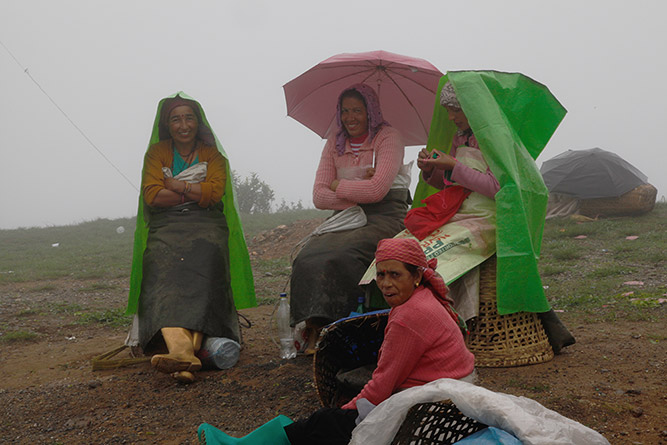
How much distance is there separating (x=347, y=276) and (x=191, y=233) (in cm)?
142

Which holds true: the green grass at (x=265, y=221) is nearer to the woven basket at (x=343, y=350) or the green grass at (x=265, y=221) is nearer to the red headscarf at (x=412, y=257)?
the woven basket at (x=343, y=350)

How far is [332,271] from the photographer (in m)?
4.28

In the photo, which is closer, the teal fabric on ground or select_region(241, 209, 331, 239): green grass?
the teal fabric on ground

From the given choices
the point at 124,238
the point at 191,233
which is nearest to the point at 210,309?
the point at 191,233

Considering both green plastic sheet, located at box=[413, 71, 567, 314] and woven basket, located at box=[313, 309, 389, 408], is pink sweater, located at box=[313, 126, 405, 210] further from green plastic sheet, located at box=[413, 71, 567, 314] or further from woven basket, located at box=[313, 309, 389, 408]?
woven basket, located at box=[313, 309, 389, 408]

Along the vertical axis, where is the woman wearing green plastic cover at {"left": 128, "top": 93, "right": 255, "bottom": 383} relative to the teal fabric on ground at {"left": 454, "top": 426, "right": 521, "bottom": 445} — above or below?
above

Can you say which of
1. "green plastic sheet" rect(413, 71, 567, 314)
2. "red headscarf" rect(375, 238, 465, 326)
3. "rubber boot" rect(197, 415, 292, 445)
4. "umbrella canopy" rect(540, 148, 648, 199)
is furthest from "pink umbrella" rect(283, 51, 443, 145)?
"umbrella canopy" rect(540, 148, 648, 199)

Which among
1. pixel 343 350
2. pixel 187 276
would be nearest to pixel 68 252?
pixel 187 276

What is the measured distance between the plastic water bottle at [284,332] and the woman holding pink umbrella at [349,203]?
11.3 inches

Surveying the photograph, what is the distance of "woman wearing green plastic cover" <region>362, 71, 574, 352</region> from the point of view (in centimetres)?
381

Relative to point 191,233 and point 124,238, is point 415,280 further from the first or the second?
point 124,238

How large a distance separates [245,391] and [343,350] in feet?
2.84

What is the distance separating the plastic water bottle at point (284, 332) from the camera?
4.80m

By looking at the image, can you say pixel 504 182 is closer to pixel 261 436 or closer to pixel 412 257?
pixel 412 257
